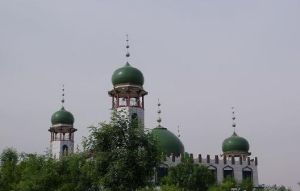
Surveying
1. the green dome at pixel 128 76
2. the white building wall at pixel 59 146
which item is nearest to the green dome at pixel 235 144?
the green dome at pixel 128 76

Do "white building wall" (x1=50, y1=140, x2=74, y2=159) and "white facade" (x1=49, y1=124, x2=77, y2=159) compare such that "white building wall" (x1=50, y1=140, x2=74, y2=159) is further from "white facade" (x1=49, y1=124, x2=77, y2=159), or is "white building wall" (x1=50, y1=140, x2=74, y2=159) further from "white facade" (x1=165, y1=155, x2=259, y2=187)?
"white facade" (x1=165, y1=155, x2=259, y2=187)

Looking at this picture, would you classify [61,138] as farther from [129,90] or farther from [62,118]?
[129,90]

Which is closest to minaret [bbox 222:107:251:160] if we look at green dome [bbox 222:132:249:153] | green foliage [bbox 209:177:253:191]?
green dome [bbox 222:132:249:153]

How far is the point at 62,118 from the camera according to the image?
59219 millimetres

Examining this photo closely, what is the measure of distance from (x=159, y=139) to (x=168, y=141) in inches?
261

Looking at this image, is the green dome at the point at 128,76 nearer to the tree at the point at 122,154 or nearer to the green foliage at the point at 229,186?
the green foliage at the point at 229,186

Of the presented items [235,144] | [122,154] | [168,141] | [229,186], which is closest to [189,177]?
[229,186]

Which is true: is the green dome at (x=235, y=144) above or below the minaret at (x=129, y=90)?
below

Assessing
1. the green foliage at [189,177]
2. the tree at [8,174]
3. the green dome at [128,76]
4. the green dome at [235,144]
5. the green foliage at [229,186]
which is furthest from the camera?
the green dome at [235,144]

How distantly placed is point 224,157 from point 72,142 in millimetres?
18617

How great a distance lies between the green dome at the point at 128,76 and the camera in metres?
48.2

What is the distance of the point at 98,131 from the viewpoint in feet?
78.6

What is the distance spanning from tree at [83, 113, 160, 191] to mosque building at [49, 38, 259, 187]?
743 inches

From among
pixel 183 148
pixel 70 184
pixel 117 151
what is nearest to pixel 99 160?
pixel 117 151
